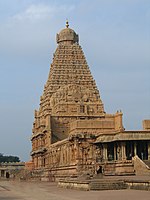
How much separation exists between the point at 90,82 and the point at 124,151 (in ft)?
155

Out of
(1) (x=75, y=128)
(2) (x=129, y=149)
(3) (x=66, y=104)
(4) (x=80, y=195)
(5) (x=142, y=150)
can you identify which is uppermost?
(3) (x=66, y=104)

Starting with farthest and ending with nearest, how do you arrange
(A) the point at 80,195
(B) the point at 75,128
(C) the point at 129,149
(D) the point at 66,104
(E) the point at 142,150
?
(D) the point at 66,104
(B) the point at 75,128
(E) the point at 142,150
(C) the point at 129,149
(A) the point at 80,195

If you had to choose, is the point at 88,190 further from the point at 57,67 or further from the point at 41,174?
the point at 57,67

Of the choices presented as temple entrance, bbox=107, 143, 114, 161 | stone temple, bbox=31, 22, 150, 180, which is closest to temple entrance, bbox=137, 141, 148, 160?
stone temple, bbox=31, 22, 150, 180

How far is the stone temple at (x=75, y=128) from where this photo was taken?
210 feet

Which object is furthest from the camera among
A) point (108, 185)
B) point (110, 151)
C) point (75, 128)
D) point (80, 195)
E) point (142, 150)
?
point (75, 128)

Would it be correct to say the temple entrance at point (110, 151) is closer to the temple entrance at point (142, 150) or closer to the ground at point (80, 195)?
the temple entrance at point (142, 150)

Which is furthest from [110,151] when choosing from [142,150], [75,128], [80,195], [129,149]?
[80,195]

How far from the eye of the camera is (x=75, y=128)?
8662 cm

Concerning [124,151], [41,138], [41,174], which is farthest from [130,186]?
[41,138]

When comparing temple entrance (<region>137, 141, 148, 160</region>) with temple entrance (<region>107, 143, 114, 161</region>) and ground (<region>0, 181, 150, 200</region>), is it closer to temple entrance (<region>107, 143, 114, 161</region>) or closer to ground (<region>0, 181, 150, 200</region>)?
temple entrance (<region>107, 143, 114, 161</region>)

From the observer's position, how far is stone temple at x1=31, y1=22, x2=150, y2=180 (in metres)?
64.1

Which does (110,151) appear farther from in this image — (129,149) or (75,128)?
(75,128)

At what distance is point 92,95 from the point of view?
105m
